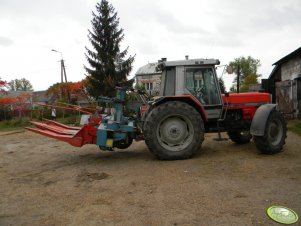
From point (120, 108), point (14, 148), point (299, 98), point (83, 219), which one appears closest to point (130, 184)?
point (83, 219)

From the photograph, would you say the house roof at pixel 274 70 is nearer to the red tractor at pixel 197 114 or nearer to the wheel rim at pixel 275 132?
the red tractor at pixel 197 114

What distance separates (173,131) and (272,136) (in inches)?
90.5

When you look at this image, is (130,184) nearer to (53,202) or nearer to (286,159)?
(53,202)

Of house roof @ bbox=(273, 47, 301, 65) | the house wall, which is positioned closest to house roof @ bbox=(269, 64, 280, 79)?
the house wall

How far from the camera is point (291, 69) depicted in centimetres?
1825

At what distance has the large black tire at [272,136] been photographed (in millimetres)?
7789

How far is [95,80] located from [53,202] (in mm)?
24558

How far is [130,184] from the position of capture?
5.93 metres

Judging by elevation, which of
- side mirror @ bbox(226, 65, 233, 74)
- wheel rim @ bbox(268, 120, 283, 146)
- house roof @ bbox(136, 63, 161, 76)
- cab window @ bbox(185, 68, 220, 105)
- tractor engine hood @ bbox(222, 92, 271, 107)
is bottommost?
wheel rim @ bbox(268, 120, 283, 146)

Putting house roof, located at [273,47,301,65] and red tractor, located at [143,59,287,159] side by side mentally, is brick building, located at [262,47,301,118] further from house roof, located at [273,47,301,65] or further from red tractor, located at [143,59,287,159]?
red tractor, located at [143,59,287,159]

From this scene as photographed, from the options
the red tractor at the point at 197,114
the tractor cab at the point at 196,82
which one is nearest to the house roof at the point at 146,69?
the red tractor at the point at 197,114

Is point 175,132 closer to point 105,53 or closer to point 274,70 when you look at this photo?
point 274,70

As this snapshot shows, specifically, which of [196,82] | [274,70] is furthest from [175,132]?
[274,70]

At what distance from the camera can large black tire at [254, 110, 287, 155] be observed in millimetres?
7789
